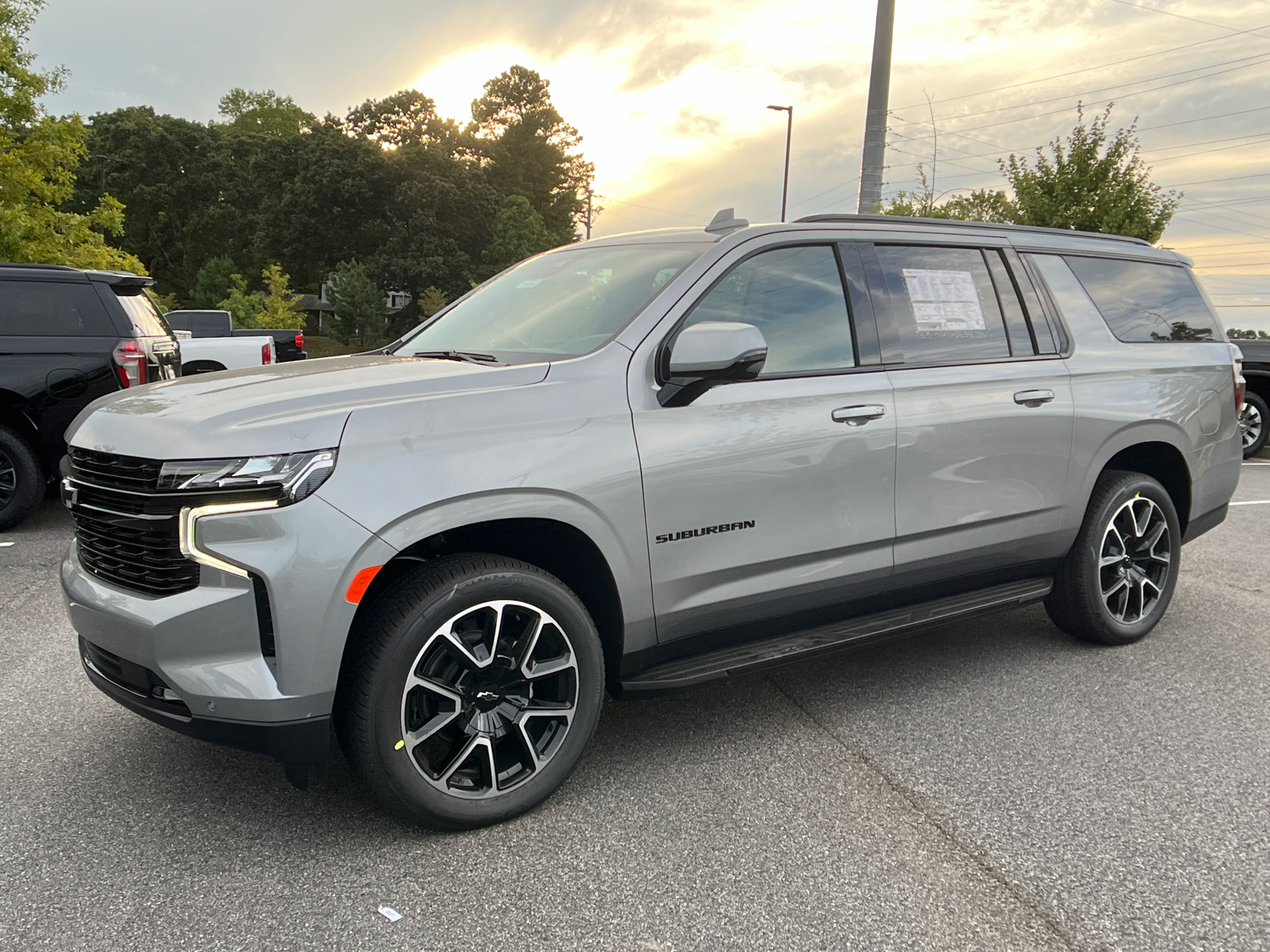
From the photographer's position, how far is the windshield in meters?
3.33

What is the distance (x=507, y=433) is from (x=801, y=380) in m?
1.18

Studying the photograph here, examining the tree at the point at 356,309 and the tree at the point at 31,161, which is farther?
the tree at the point at 356,309

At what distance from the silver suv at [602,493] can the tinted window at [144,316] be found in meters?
4.59

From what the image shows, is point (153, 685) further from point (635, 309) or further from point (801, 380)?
point (801, 380)

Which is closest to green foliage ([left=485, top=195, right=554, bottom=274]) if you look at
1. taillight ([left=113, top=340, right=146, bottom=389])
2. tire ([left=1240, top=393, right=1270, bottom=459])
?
tire ([left=1240, top=393, right=1270, bottom=459])

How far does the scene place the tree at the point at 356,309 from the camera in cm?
4453

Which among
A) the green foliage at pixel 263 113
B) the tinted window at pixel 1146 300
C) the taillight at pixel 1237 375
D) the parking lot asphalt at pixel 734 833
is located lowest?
the parking lot asphalt at pixel 734 833

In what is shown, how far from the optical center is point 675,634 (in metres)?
3.19

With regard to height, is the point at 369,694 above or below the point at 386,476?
below

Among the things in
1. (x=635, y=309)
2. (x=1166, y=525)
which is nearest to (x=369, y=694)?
(x=635, y=309)

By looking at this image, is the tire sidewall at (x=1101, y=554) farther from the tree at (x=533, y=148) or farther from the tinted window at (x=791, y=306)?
the tree at (x=533, y=148)

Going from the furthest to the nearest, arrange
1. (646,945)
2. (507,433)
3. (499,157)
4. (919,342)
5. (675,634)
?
(499,157) < (919,342) < (675,634) < (507,433) < (646,945)

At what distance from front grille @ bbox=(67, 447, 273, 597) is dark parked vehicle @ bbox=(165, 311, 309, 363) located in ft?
64.5

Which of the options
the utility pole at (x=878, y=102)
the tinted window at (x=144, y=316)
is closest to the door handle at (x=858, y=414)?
the tinted window at (x=144, y=316)
